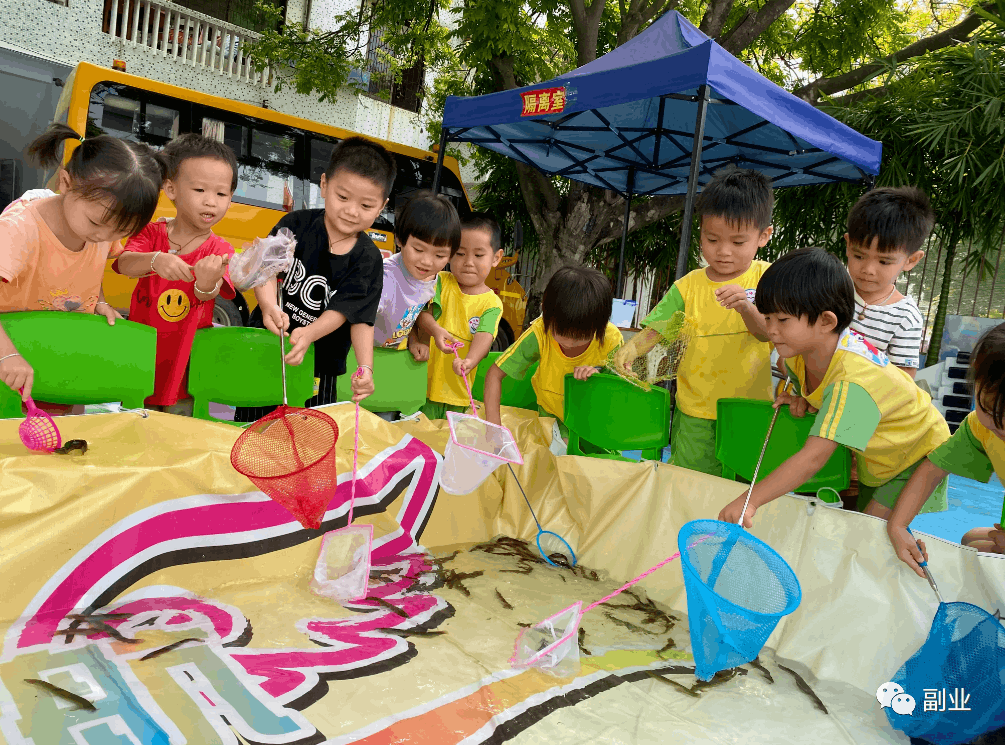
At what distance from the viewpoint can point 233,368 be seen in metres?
2.50

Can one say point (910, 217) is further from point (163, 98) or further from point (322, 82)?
A: point (322, 82)

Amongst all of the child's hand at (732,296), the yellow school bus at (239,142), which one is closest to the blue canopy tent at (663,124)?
the yellow school bus at (239,142)

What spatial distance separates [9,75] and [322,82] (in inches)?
163

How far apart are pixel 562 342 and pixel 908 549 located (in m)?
1.44

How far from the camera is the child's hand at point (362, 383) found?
2.54 m

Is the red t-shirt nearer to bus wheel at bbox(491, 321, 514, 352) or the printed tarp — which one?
the printed tarp

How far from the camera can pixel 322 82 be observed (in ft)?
34.9

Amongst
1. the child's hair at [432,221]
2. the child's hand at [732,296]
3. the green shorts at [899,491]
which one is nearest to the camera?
the green shorts at [899,491]

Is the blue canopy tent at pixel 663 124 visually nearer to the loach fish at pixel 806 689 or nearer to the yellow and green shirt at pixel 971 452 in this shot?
the yellow and green shirt at pixel 971 452

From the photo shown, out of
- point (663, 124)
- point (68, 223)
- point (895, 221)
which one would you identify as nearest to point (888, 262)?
Result: point (895, 221)

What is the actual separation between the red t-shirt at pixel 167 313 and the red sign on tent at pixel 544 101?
2.92 metres

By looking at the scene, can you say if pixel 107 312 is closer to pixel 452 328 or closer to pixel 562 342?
pixel 452 328

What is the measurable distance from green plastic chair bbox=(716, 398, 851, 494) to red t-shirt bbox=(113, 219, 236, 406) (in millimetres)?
1866

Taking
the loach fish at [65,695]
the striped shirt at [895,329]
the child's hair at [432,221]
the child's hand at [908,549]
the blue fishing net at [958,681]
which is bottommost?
the loach fish at [65,695]
